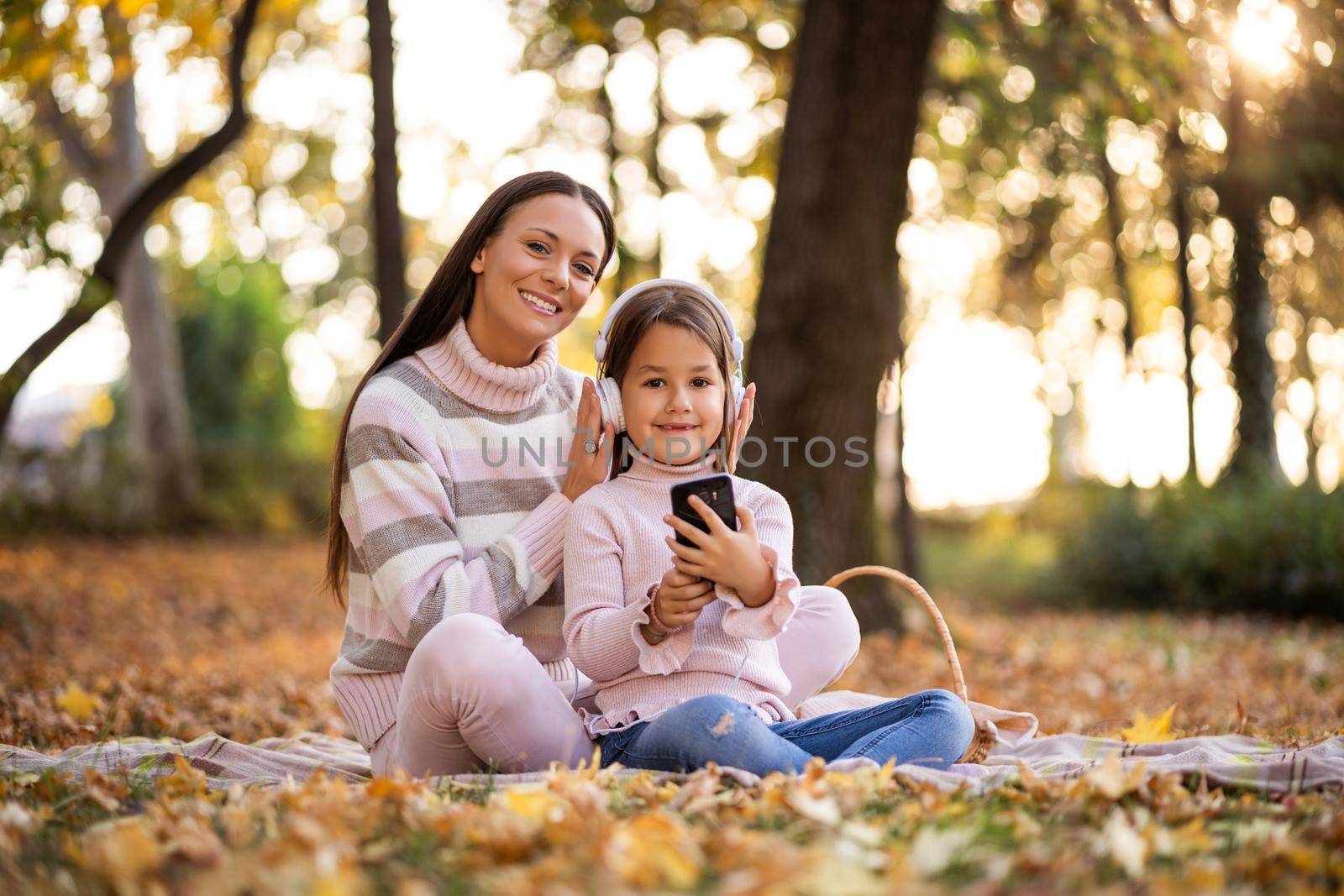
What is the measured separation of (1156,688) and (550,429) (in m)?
3.74

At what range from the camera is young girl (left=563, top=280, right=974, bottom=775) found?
2.62 metres

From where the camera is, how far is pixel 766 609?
8.80ft

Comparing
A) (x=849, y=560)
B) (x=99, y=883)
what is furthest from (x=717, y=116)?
(x=99, y=883)

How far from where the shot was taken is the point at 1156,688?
18.3 ft

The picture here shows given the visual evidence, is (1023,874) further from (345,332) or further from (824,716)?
(345,332)

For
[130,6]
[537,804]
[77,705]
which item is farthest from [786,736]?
[130,6]

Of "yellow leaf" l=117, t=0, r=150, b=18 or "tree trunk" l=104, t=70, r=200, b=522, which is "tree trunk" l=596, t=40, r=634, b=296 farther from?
"yellow leaf" l=117, t=0, r=150, b=18

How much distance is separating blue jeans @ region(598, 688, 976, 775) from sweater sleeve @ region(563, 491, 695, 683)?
0.48 ft

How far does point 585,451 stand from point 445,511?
1.33 ft

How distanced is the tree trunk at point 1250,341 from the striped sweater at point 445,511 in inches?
423

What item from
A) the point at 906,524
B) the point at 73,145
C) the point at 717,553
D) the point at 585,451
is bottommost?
the point at 906,524

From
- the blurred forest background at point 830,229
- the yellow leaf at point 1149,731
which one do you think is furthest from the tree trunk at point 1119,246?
the yellow leaf at point 1149,731

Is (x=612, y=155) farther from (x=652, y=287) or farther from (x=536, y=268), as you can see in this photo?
(x=652, y=287)

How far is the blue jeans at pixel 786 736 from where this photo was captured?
2588 millimetres
